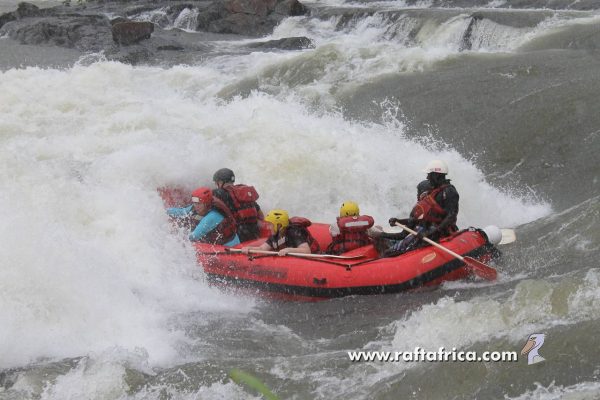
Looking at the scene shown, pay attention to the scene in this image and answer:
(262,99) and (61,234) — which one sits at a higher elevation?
(262,99)

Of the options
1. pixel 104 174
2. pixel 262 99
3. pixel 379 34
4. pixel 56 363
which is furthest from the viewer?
pixel 379 34

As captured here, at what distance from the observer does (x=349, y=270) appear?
637cm

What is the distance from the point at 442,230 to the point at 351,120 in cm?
500

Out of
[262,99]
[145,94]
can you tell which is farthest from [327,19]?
[262,99]

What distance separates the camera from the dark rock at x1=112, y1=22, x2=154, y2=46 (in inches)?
848

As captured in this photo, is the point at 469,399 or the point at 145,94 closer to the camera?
the point at 469,399

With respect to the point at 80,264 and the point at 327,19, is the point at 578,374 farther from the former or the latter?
the point at 327,19

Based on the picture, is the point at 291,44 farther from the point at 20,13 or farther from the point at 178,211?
the point at 20,13

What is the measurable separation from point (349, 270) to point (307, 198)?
10.1 ft

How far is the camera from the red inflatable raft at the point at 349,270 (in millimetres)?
6234

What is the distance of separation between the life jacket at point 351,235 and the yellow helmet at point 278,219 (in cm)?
52

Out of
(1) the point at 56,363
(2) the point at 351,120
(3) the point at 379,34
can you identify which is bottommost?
(1) the point at 56,363

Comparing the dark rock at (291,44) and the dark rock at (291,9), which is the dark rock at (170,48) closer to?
the dark rock at (291,44)

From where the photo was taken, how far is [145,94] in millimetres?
14844
